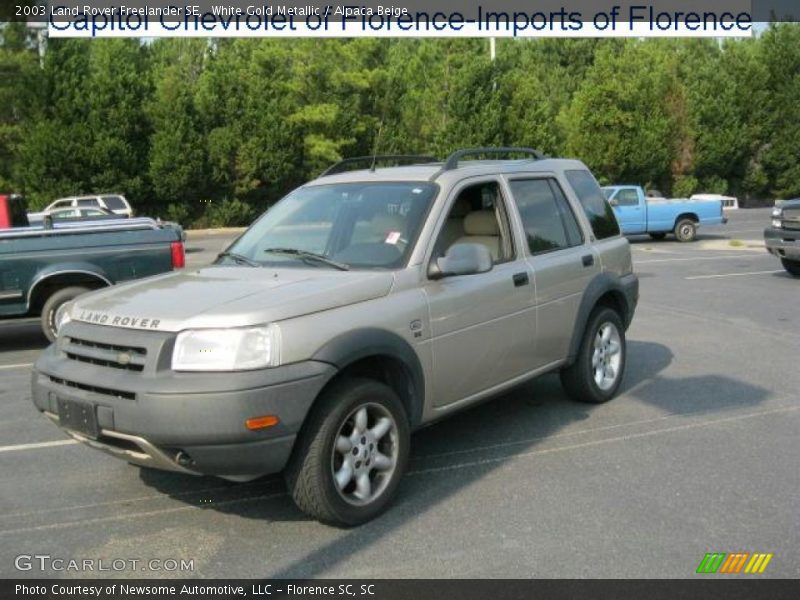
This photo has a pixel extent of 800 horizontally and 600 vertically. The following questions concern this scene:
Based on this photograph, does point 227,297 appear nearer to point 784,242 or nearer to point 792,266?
point 784,242

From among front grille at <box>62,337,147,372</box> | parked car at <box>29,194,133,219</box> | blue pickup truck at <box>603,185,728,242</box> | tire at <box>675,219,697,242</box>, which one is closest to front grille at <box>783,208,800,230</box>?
blue pickup truck at <box>603,185,728,242</box>

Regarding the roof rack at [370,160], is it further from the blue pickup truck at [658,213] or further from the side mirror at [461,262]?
the blue pickup truck at [658,213]

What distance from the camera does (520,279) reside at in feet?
17.8

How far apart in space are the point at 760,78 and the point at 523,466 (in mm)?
51428

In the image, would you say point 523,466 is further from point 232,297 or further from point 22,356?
point 22,356

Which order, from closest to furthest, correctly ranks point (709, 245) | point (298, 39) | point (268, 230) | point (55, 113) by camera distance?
point (268, 230) → point (709, 245) → point (55, 113) → point (298, 39)

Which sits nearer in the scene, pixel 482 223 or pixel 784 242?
pixel 482 223

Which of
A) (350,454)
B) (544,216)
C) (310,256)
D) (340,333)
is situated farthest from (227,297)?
(544,216)

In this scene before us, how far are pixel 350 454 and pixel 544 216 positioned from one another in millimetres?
2592

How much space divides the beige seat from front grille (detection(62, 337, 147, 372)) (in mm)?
2361

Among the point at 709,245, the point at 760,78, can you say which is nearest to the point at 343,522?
the point at 709,245

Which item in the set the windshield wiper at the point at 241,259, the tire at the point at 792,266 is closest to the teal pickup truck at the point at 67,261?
the windshield wiper at the point at 241,259

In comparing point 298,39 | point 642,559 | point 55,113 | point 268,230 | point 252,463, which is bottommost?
point 642,559
